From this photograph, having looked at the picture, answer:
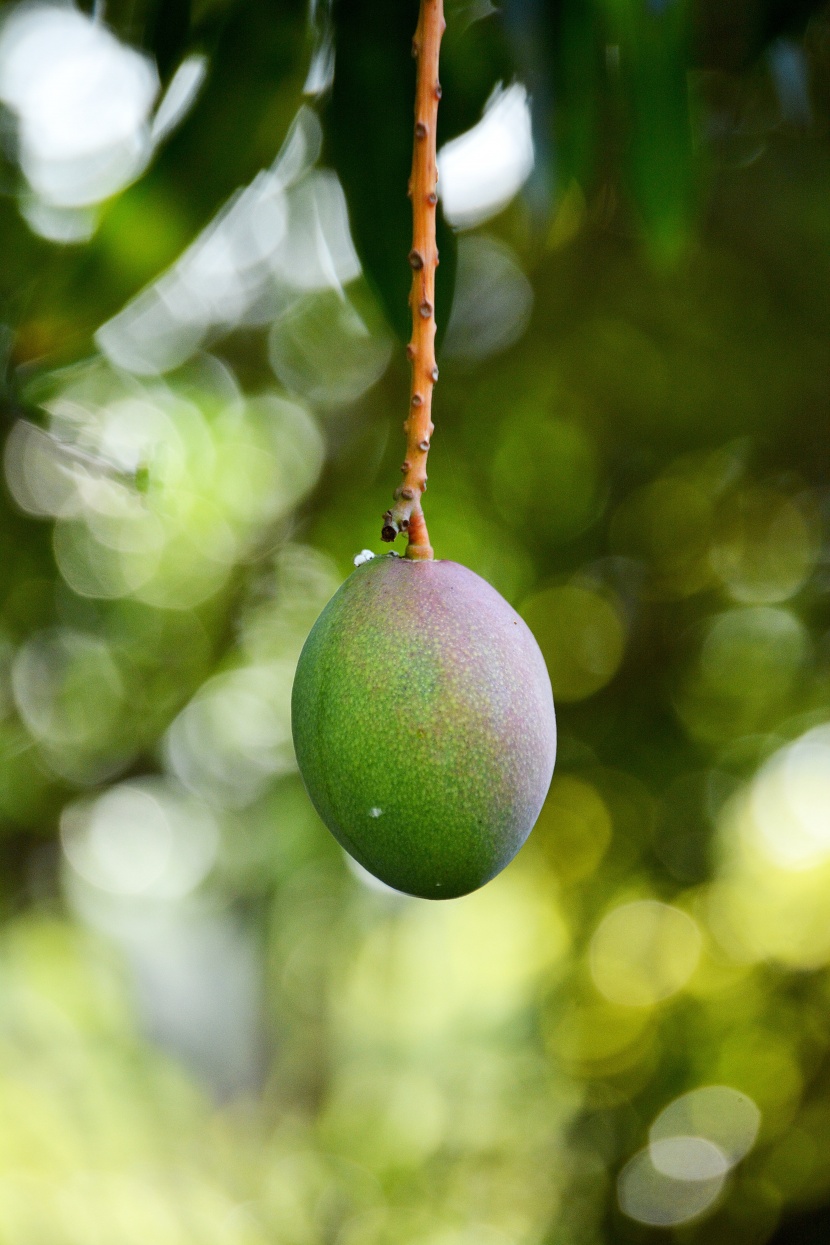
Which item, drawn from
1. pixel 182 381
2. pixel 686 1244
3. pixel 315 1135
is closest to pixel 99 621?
pixel 182 381

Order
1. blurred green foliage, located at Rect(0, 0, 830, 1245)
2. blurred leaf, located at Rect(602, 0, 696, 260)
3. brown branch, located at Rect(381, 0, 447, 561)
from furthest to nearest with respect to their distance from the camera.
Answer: blurred green foliage, located at Rect(0, 0, 830, 1245)
blurred leaf, located at Rect(602, 0, 696, 260)
brown branch, located at Rect(381, 0, 447, 561)

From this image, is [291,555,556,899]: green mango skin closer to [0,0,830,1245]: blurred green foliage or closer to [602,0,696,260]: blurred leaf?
[602,0,696,260]: blurred leaf

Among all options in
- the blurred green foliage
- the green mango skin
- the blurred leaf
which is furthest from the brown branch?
the blurred green foliage

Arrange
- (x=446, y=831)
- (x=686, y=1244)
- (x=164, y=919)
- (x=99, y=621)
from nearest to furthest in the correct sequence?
1. (x=446, y=831)
2. (x=686, y=1244)
3. (x=99, y=621)
4. (x=164, y=919)

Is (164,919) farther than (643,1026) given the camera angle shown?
Yes

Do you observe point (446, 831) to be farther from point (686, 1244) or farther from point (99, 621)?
point (686, 1244)

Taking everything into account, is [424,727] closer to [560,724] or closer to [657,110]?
[657,110]
